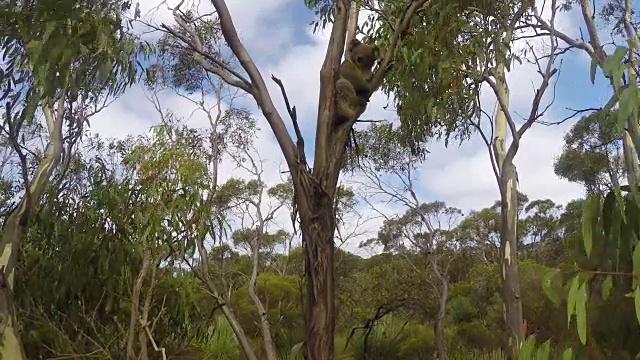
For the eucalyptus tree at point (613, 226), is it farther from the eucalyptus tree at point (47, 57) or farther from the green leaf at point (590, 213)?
the eucalyptus tree at point (47, 57)

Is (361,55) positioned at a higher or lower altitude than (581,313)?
higher

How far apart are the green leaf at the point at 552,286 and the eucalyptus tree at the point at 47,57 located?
1.88 metres

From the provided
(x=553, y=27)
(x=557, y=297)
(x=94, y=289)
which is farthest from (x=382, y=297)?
(x=557, y=297)

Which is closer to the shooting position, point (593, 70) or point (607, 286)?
point (593, 70)

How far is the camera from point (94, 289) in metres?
5.04

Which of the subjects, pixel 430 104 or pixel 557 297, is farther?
pixel 430 104

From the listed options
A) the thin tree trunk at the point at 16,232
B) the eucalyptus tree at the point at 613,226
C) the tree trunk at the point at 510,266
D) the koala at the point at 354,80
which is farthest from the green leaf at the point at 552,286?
the tree trunk at the point at 510,266

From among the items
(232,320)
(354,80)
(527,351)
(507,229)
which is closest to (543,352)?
(527,351)

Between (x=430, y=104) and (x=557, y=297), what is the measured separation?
2.73 m

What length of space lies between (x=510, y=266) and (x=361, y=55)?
474cm

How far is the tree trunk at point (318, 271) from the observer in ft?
6.84

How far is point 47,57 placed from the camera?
2666 mm

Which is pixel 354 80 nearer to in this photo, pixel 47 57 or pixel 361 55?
pixel 361 55

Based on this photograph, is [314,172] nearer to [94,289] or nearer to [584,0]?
[94,289]
